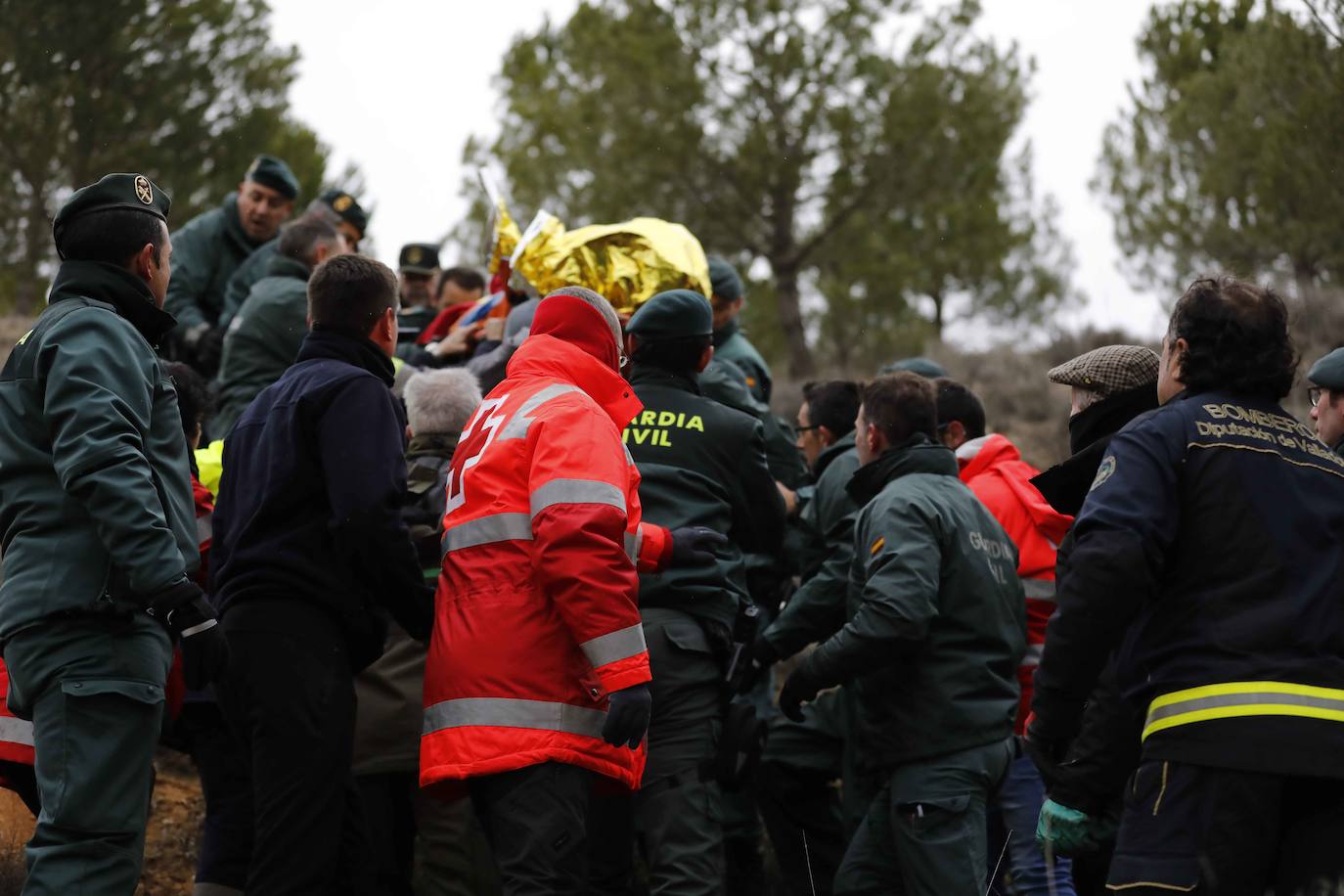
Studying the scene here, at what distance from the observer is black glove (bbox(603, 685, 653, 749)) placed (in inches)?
163

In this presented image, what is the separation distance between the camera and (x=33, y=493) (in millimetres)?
4086

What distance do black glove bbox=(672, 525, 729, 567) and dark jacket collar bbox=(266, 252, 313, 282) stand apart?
2.86m

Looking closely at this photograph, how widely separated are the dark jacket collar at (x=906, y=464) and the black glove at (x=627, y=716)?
1726 millimetres

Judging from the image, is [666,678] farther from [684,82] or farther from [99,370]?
[684,82]

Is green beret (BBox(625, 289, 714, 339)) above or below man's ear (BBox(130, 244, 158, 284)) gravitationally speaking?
below

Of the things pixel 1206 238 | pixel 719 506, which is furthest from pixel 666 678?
pixel 1206 238

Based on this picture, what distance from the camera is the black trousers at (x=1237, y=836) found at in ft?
11.3

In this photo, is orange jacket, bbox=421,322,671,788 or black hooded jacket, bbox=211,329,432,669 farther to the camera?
black hooded jacket, bbox=211,329,432,669

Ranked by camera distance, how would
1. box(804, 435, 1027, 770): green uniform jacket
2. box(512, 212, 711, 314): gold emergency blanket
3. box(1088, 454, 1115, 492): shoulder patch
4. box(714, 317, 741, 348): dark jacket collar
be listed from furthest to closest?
box(714, 317, 741, 348): dark jacket collar < box(512, 212, 711, 314): gold emergency blanket < box(804, 435, 1027, 770): green uniform jacket < box(1088, 454, 1115, 492): shoulder patch

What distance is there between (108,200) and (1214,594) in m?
3.24

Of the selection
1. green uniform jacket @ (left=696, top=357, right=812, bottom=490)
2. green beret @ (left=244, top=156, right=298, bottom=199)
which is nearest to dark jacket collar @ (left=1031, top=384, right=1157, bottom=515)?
green uniform jacket @ (left=696, top=357, right=812, bottom=490)

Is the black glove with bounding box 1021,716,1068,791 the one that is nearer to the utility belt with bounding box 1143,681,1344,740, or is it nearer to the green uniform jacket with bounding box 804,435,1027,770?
the utility belt with bounding box 1143,681,1344,740

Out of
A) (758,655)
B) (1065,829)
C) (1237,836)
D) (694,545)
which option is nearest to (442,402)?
(694,545)

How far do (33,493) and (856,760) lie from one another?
9.94 feet
